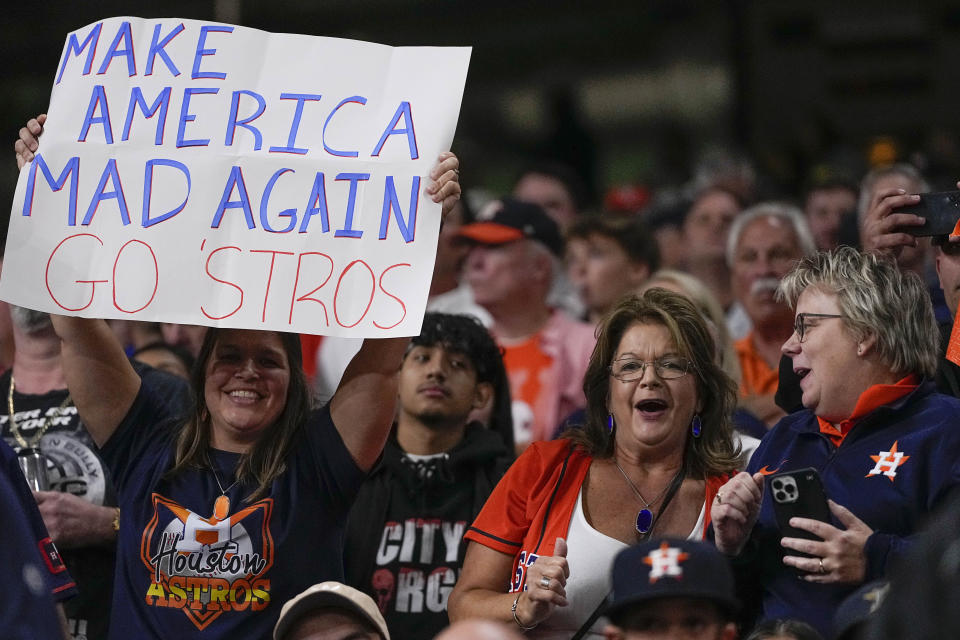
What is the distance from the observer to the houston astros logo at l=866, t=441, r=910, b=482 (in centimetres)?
360

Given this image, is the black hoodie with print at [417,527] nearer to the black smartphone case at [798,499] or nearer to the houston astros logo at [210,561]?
the houston astros logo at [210,561]

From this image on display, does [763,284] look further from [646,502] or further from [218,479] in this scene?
[218,479]

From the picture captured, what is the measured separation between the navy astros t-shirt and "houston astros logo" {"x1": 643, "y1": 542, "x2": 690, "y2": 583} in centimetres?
108

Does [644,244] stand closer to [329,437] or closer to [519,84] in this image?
[329,437]

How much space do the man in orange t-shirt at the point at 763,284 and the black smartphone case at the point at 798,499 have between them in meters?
1.79

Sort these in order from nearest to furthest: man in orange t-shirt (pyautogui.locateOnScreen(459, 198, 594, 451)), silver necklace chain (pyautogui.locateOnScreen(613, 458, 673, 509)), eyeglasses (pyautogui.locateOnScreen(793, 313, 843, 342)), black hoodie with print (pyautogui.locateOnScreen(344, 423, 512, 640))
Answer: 1. eyeglasses (pyautogui.locateOnScreen(793, 313, 843, 342))
2. silver necklace chain (pyautogui.locateOnScreen(613, 458, 673, 509))
3. black hoodie with print (pyautogui.locateOnScreen(344, 423, 512, 640))
4. man in orange t-shirt (pyautogui.locateOnScreen(459, 198, 594, 451))

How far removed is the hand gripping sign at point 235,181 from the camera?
4059 millimetres

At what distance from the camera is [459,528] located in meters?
4.75

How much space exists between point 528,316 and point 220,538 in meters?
2.95

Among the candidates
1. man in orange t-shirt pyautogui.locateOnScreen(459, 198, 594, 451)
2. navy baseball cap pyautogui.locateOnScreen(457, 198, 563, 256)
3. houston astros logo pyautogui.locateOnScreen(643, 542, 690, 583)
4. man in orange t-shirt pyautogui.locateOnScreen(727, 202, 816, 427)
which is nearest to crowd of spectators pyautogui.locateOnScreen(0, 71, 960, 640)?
houston astros logo pyautogui.locateOnScreen(643, 542, 690, 583)

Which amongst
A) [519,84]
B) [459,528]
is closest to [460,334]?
[459,528]

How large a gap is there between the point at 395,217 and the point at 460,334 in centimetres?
112

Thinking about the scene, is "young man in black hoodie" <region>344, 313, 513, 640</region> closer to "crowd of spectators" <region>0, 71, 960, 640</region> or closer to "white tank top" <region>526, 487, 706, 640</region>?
"crowd of spectators" <region>0, 71, 960, 640</region>

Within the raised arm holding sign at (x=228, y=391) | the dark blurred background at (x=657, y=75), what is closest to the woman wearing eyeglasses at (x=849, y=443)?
the raised arm holding sign at (x=228, y=391)
